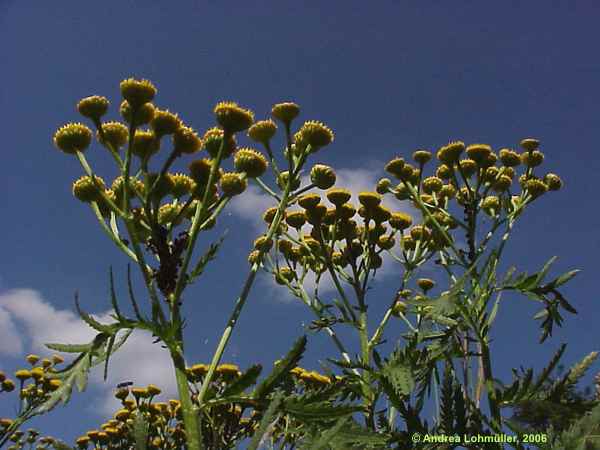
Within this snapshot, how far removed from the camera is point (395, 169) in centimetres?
500

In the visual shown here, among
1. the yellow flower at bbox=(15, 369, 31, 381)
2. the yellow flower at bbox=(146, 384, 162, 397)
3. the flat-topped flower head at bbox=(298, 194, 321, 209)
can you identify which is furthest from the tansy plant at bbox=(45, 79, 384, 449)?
the yellow flower at bbox=(15, 369, 31, 381)

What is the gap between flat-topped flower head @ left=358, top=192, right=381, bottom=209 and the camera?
4.66 metres

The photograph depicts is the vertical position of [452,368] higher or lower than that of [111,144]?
lower

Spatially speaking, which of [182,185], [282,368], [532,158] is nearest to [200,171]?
[182,185]

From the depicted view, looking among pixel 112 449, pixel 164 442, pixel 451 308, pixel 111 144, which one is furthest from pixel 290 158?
pixel 112 449

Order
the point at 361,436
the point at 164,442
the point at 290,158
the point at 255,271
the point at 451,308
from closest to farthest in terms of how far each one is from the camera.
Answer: the point at 361,436
the point at 255,271
the point at 290,158
the point at 451,308
the point at 164,442

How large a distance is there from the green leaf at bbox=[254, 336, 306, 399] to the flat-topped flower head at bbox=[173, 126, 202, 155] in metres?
1.09

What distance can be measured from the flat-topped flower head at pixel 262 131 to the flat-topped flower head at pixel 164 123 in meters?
0.62

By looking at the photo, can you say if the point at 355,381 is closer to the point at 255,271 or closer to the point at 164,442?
the point at 255,271

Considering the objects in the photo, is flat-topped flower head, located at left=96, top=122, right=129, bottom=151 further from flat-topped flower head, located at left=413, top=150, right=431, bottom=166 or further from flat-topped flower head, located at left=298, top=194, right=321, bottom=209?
flat-topped flower head, located at left=413, top=150, right=431, bottom=166

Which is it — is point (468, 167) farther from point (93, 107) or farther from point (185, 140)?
point (93, 107)

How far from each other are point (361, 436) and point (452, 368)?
1.63m

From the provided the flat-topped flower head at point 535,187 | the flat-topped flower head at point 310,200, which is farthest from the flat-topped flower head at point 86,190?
the flat-topped flower head at point 535,187

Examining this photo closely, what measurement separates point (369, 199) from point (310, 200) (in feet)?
1.63
